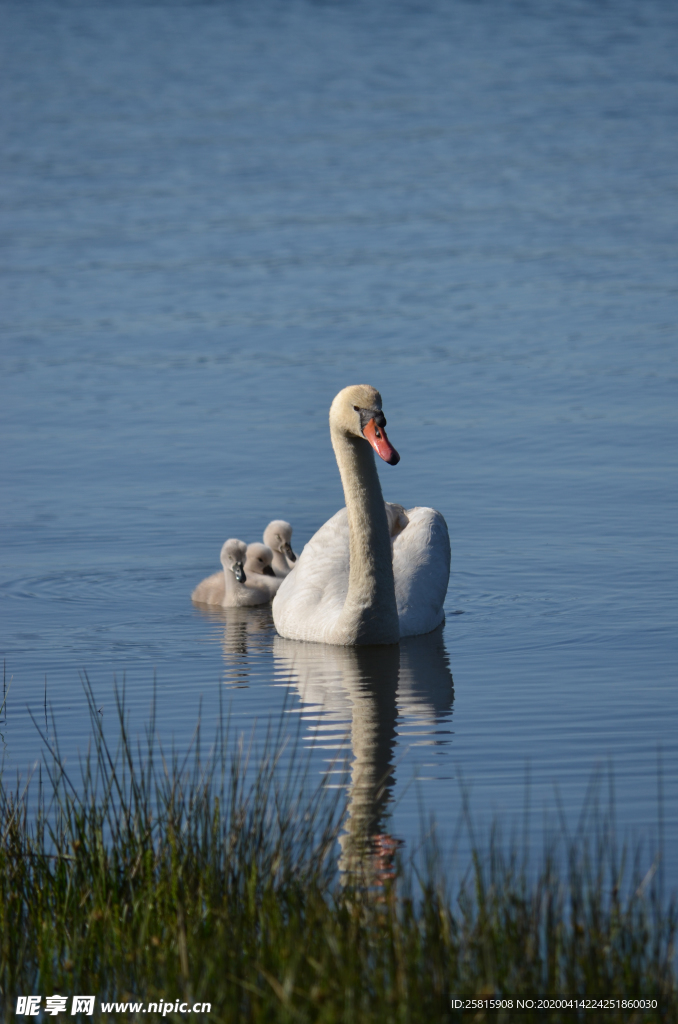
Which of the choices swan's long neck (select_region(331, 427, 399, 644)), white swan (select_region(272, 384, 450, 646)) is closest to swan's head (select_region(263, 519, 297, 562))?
white swan (select_region(272, 384, 450, 646))

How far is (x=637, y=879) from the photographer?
21.7 ft

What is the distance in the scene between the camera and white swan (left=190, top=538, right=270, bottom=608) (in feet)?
45.0

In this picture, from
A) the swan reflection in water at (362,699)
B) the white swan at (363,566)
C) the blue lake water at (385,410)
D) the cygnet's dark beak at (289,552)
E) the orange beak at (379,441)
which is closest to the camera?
the swan reflection in water at (362,699)

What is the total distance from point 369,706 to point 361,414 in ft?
7.60


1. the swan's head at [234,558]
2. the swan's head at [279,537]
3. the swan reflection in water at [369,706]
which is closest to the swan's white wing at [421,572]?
the swan reflection in water at [369,706]

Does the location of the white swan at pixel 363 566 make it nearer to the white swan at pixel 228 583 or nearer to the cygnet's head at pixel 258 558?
the white swan at pixel 228 583

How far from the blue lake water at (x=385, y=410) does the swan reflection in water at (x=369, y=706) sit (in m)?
0.04

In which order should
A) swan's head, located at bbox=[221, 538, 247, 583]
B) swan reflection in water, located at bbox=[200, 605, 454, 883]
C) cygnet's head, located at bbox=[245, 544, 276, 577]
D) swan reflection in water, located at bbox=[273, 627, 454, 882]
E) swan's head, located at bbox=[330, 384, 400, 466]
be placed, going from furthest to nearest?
1. cygnet's head, located at bbox=[245, 544, 276, 577]
2. swan's head, located at bbox=[221, 538, 247, 583]
3. swan's head, located at bbox=[330, 384, 400, 466]
4. swan reflection in water, located at bbox=[200, 605, 454, 883]
5. swan reflection in water, located at bbox=[273, 627, 454, 882]

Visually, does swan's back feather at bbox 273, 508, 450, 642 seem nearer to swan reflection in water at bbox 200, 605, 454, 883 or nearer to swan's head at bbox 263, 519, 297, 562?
swan reflection in water at bbox 200, 605, 454, 883

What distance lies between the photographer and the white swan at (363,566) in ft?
39.3

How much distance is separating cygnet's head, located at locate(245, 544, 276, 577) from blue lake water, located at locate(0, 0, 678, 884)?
18.2 inches

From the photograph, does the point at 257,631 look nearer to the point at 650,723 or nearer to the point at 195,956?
the point at 650,723

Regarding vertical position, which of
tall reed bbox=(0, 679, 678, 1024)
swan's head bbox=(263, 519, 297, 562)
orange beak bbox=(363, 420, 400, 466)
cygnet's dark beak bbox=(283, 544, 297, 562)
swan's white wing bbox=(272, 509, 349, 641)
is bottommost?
tall reed bbox=(0, 679, 678, 1024)

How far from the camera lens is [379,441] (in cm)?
1162
